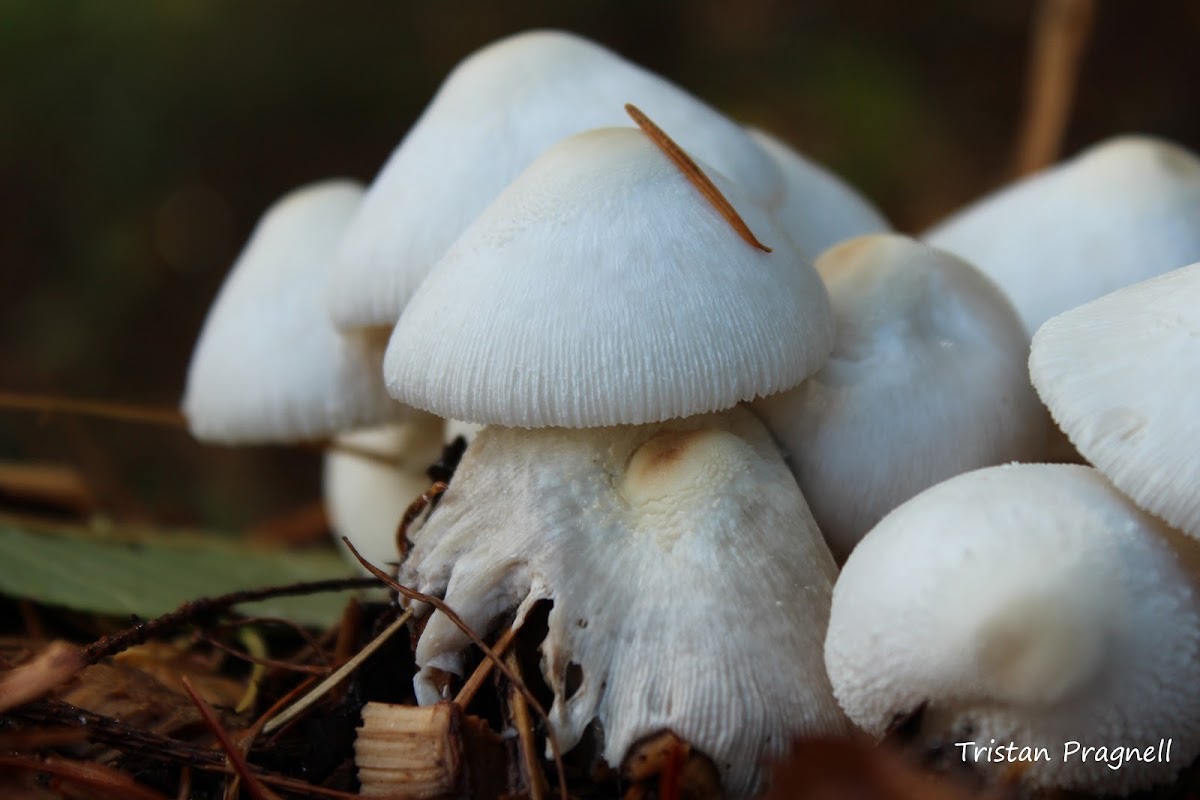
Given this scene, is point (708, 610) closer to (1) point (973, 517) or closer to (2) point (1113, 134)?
(1) point (973, 517)

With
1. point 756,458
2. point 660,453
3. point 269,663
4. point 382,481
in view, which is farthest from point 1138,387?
point 382,481

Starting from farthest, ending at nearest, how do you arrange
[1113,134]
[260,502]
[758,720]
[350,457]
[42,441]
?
[260,502] < [1113,134] < [42,441] < [350,457] < [758,720]

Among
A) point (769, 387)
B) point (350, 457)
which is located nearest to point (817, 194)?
point (769, 387)

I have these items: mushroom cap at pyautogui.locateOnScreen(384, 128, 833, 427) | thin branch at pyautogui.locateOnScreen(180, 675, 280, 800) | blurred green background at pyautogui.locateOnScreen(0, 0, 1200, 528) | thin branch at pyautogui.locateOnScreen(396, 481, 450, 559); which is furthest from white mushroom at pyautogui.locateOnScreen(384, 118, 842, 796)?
blurred green background at pyautogui.locateOnScreen(0, 0, 1200, 528)

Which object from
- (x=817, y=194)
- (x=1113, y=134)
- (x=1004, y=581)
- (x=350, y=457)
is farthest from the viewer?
(x=1113, y=134)

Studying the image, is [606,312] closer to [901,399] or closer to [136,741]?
[901,399]

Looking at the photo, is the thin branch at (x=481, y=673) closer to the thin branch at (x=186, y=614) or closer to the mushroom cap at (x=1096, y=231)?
the thin branch at (x=186, y=614)

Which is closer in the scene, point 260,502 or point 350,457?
point 350,457

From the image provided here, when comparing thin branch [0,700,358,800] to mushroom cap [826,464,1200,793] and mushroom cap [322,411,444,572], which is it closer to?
mushroom cap [826,464,1200,793]
